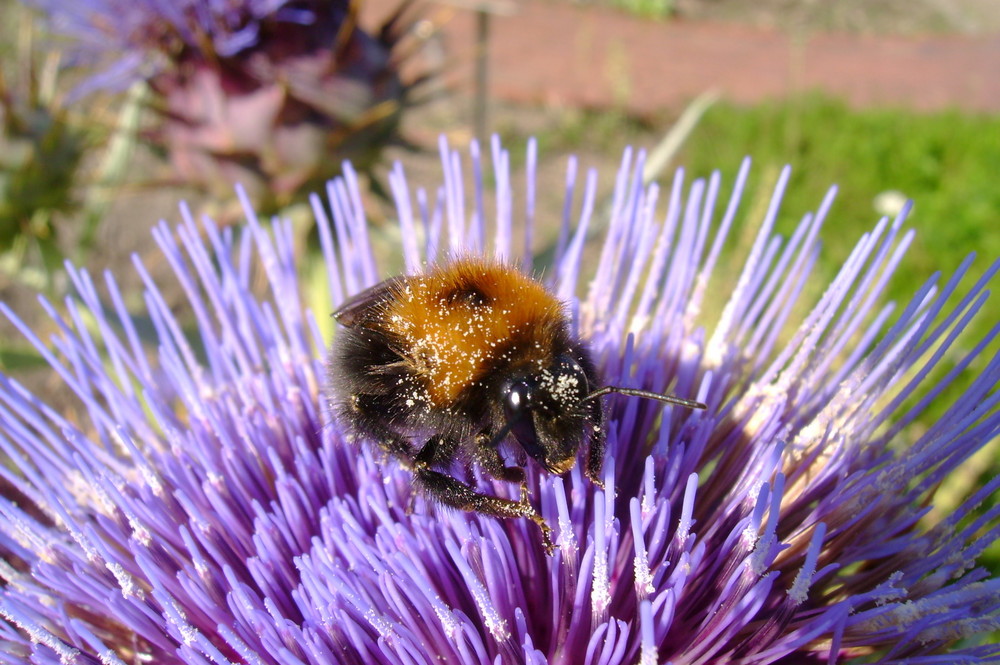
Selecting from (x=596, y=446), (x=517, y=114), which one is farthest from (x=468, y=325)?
(x=517, y=114)

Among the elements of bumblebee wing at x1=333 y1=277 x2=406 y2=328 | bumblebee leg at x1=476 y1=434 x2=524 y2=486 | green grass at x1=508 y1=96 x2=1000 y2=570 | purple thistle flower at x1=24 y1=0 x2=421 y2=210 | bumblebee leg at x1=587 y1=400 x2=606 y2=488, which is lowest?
bumblebee leg at x1=476 y1=434 x2=524 y2=486

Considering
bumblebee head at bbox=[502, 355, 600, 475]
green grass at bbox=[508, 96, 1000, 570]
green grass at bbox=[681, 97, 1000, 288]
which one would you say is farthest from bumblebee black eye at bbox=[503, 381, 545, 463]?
green grass at bbox=[681, 97, 1000, 288]

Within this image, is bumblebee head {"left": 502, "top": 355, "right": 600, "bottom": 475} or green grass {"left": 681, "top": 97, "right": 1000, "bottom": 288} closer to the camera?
bumblebee head {"left": 502, "top": 355, "right": 600, "bottom": 475}

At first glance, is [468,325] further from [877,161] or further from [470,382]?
[877,161]

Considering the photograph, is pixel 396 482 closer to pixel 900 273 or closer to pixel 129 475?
pixel 129 475

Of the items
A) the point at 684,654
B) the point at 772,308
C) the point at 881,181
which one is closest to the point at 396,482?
the point at 684,654

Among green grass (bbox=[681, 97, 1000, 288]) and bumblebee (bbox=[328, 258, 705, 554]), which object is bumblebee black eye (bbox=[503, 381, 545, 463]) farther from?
green grass (bbox=[681, 97, 1000, 288])

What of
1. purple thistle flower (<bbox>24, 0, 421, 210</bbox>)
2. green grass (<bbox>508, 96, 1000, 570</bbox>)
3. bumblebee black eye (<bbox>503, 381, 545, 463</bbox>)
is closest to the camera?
bumblebee black eye (<bbox>503, 381, 545, 463</bbox>)
